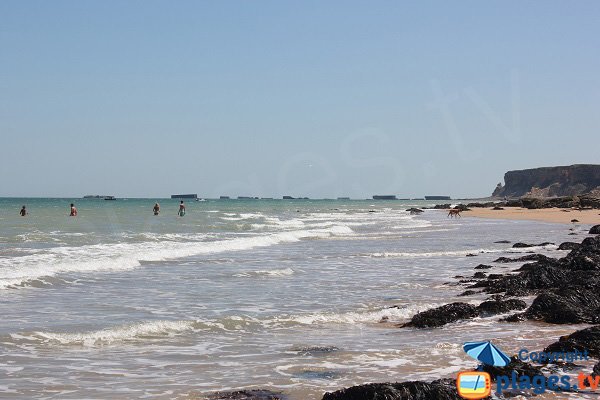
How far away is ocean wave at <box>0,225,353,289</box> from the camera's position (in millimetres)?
17581

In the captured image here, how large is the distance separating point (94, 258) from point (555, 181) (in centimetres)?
16167

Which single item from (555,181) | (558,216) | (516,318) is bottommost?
(516,318)

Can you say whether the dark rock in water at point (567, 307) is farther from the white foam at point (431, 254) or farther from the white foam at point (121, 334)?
the white foam at point (431, 254)

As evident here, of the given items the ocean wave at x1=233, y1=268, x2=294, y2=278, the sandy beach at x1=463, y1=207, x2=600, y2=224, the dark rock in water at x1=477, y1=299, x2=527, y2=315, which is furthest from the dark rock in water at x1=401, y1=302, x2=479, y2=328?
the sandy beach at x1=463, y1=207, x2=600, y2=224

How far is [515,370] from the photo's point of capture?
6.64m

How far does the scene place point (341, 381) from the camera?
23.3 feet

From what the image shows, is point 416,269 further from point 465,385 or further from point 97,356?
point 465,385

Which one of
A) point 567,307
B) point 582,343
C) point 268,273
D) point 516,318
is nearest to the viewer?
point 582,343

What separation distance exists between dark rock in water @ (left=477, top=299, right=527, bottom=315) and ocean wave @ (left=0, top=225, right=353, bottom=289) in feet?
35.9

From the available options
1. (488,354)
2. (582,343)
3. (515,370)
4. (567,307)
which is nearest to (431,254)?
(567,307)

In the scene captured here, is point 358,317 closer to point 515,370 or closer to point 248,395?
point 515,370

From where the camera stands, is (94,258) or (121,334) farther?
(94,258)

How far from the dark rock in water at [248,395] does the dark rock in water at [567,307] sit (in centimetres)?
548

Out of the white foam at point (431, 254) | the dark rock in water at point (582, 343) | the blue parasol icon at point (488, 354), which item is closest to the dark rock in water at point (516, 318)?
the dark rock in water at point (582, 343)
